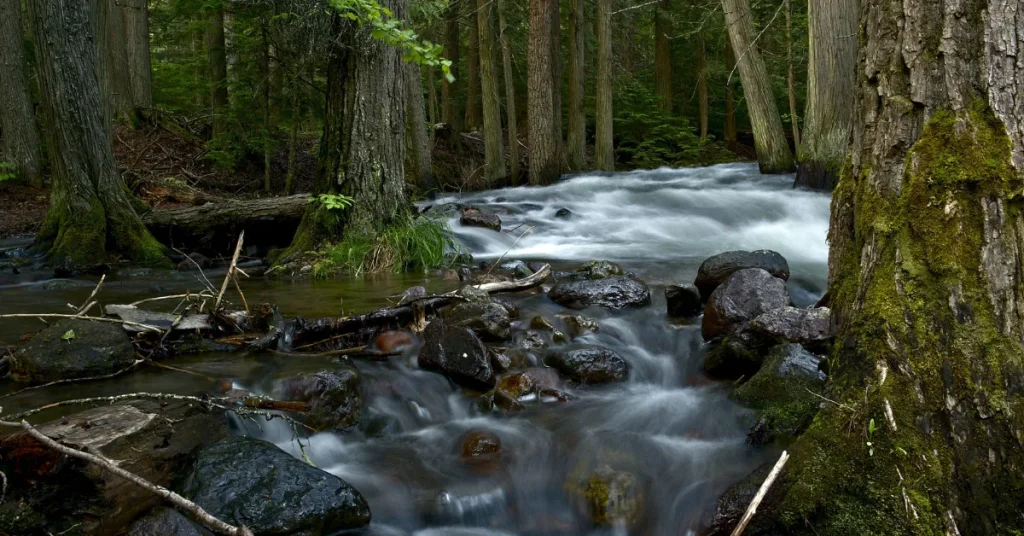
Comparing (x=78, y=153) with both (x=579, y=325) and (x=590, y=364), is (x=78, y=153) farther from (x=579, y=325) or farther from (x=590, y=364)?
(x=590, y=364)

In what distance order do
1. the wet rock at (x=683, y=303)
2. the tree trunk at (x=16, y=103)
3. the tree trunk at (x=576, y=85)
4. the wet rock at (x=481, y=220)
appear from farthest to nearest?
the tree trunk at (x=576, y=85), the tree trunk at (x=16, y=103), the wet rock at (x=481, y=220), the wet rock at (x=683, y=303)

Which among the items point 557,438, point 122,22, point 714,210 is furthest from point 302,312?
point 122,22

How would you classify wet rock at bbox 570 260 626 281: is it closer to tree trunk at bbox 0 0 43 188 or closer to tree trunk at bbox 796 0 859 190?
tree trunk at bbox 796 0 859 190

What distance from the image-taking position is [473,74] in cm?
2006

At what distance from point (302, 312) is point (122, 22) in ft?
44.1

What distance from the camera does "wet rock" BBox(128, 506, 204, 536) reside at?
267cm

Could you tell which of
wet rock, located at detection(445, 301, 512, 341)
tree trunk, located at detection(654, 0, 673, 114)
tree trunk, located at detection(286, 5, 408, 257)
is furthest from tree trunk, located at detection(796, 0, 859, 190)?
tree trunk, located at detection(654, 0, 673, 114)

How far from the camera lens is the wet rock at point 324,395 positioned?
3.91m

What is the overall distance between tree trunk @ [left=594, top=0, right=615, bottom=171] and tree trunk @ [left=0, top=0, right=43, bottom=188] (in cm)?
1140

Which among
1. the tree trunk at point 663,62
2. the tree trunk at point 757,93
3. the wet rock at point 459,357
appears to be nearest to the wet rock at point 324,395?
the wet rock at point 459,357

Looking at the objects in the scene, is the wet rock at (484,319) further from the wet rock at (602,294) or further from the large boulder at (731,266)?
the large boulder at (731,266)

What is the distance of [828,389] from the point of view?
258cm

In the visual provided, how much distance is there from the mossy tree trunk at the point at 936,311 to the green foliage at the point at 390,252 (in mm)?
5811

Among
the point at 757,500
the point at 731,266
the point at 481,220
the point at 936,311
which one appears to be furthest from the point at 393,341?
the point at 481,220
